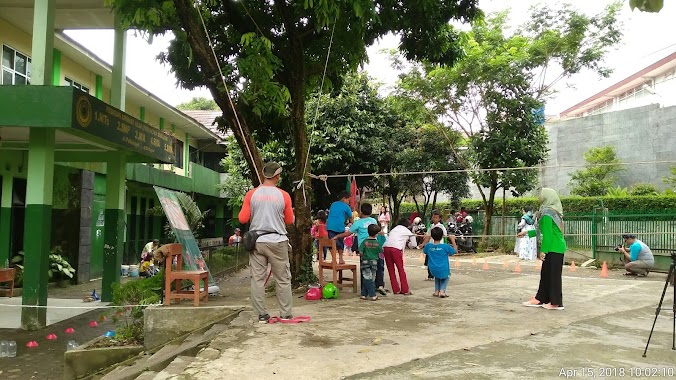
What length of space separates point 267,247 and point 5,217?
870 centimetres

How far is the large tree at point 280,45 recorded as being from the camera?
7.70 metres

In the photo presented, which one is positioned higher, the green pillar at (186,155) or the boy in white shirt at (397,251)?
the green pillar at (186,155)

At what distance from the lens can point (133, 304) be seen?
6.80 meters

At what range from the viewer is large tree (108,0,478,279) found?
770cm

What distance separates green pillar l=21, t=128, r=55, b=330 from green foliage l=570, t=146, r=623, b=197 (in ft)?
70.4

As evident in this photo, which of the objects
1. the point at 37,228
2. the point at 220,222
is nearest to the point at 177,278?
the point at 37,228

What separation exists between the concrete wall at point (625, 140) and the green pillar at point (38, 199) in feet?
57.9

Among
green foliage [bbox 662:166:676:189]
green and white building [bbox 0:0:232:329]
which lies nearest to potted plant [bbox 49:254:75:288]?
green and white building [bbox 0:0:232:329]

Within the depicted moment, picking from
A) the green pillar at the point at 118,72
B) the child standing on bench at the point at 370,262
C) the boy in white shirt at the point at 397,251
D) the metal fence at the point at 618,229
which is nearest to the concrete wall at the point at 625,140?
the metal fence at the point at 618,229

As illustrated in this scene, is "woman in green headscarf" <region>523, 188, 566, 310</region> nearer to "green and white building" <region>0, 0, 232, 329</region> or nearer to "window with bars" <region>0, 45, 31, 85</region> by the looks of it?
"green and white building" <region>0, 0, 232, 329</region>

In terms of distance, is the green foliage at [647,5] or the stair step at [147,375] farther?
the stair step at [147,375]

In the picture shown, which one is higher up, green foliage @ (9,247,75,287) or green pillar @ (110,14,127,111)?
green pillar @ (110,14,127,111)

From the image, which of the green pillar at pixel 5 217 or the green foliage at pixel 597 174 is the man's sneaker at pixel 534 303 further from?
the green foliage at pixel 597 174

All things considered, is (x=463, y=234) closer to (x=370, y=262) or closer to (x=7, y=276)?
(x=370, y=262)
